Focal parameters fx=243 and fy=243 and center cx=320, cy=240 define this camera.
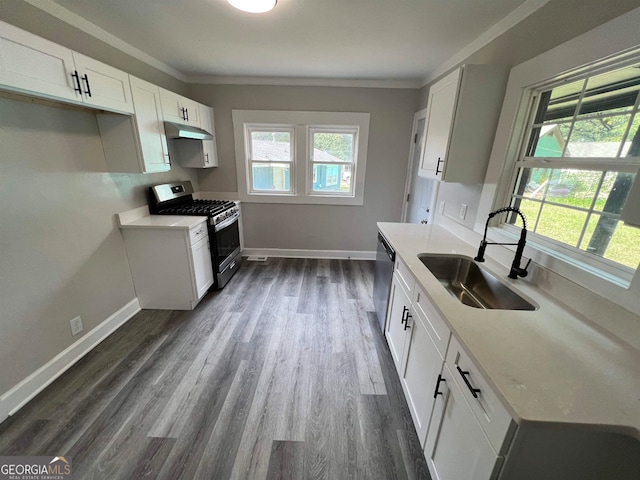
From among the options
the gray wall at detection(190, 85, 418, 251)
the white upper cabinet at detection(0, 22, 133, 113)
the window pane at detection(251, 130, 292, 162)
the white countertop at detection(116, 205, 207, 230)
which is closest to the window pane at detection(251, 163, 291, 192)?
the window pane at detection(251, 130, 292, 162)

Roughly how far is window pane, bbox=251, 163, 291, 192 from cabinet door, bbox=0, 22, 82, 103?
2239 mm

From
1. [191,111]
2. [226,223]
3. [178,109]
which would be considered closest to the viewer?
[178,109]

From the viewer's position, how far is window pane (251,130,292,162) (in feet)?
11.7

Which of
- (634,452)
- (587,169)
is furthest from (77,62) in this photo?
(634,452)

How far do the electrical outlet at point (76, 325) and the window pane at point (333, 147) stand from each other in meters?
3.09

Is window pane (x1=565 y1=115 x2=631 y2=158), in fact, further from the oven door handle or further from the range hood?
the range hood

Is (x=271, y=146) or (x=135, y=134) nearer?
(x=135, y=134)

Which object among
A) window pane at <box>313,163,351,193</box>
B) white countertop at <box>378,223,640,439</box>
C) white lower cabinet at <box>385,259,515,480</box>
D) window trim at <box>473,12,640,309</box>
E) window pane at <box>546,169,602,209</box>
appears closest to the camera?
white countertop at <box>378,223,640,439</box>

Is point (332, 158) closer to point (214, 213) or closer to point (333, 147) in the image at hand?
point (333, 147)

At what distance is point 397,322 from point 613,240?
123 centimetres

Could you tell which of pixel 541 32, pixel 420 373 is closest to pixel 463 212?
pixel 541 32

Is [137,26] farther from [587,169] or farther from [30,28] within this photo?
[587,169]

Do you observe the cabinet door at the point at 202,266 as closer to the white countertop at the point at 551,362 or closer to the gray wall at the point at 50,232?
the gray wall at the point at 50,232

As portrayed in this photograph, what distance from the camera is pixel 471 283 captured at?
1.72 metres
